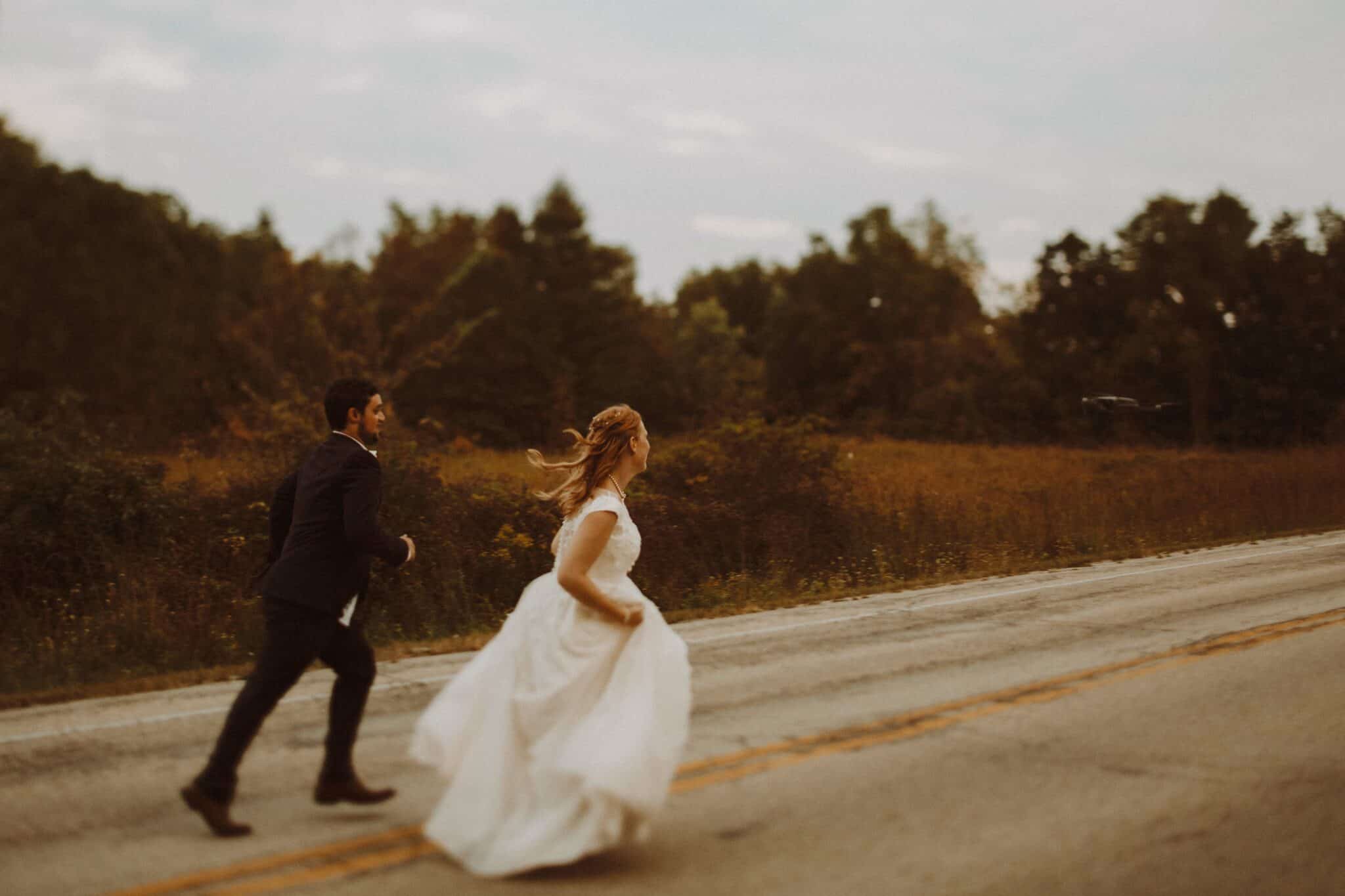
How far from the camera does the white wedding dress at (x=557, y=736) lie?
4.62 meters

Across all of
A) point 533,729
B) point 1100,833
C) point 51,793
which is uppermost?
point 533,729

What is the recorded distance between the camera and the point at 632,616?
16.6ft

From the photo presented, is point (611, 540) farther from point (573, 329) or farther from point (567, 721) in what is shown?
point (573, 329)

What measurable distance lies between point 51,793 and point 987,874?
459 centimetres

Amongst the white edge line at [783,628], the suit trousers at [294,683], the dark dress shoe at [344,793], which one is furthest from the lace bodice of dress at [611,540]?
the white edge line at [783,628]

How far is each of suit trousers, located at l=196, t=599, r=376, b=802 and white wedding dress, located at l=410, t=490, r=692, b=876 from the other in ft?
3.10

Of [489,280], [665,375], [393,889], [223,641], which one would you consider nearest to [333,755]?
[393,889]

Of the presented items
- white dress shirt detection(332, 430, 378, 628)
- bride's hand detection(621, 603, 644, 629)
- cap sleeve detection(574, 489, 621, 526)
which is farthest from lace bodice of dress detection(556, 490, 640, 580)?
white dress shirt detection(332, 430, 378, 628)

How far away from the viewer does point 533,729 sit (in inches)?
193

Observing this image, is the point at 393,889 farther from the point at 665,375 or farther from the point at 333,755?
the point at 665,375

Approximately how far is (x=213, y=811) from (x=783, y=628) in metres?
6.78

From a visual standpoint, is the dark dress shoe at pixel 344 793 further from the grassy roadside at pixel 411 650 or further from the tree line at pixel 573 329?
the tree line at pixel 573 329

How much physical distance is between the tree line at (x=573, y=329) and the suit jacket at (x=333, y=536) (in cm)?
3107

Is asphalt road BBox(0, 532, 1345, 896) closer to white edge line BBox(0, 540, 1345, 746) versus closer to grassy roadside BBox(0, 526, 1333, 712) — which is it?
white edge line BBox(0, 540, 1345, 746)
